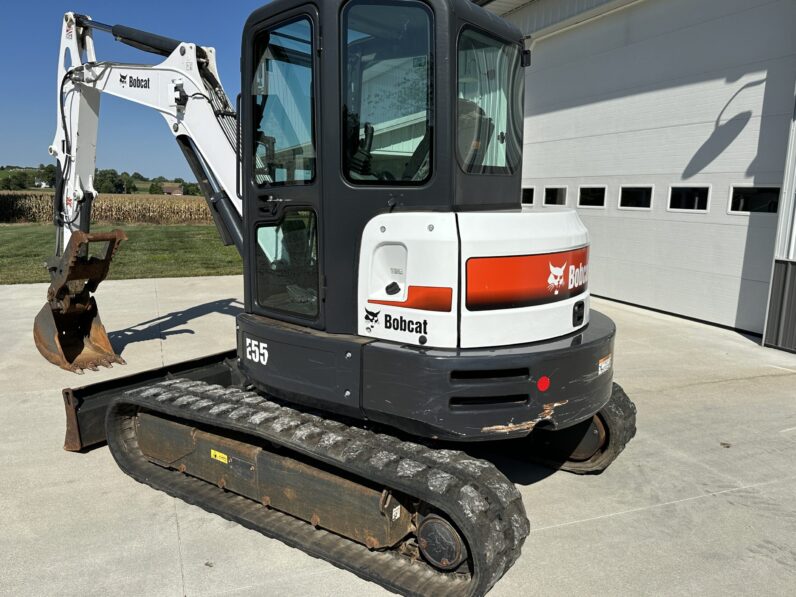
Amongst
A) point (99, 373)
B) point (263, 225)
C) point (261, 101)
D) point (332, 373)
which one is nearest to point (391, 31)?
point (261, 101)

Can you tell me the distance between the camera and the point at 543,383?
3.27m

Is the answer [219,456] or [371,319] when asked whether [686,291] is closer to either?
[371,319]

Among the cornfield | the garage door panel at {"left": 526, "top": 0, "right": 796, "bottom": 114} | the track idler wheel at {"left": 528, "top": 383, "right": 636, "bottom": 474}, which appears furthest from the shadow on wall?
the cornfield

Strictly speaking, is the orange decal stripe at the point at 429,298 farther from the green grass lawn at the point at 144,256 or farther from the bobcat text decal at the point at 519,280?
the green grass lawn at the point at 144,256

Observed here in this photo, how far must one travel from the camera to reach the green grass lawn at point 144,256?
47.0 feet

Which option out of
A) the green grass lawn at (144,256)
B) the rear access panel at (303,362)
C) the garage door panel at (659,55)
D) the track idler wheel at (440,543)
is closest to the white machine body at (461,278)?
the rear access panel at (303,362)

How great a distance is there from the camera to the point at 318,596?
3.19m

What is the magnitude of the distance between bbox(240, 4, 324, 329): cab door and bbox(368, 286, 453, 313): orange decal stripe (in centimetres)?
58

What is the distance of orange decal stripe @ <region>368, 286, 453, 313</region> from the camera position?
3195 millimetres

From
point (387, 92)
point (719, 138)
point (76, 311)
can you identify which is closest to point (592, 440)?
point (387, 92)

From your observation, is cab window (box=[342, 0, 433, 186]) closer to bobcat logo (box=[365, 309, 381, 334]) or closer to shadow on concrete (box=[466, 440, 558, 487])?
bobcat logo (box=[365, 309, 381, 334])

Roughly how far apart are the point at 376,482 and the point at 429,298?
101 centimetres

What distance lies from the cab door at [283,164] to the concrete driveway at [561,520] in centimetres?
144

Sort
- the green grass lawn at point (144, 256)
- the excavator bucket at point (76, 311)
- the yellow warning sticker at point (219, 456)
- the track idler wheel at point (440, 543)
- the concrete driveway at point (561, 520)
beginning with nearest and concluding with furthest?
the track idler wheel at point (440, 543) < the concrete driveway at point (561, 520) < the yellow warning sticker at point (219, 456) < the excavator bucket at point (76, 311) < the green grass lawn at point (144, 256)
